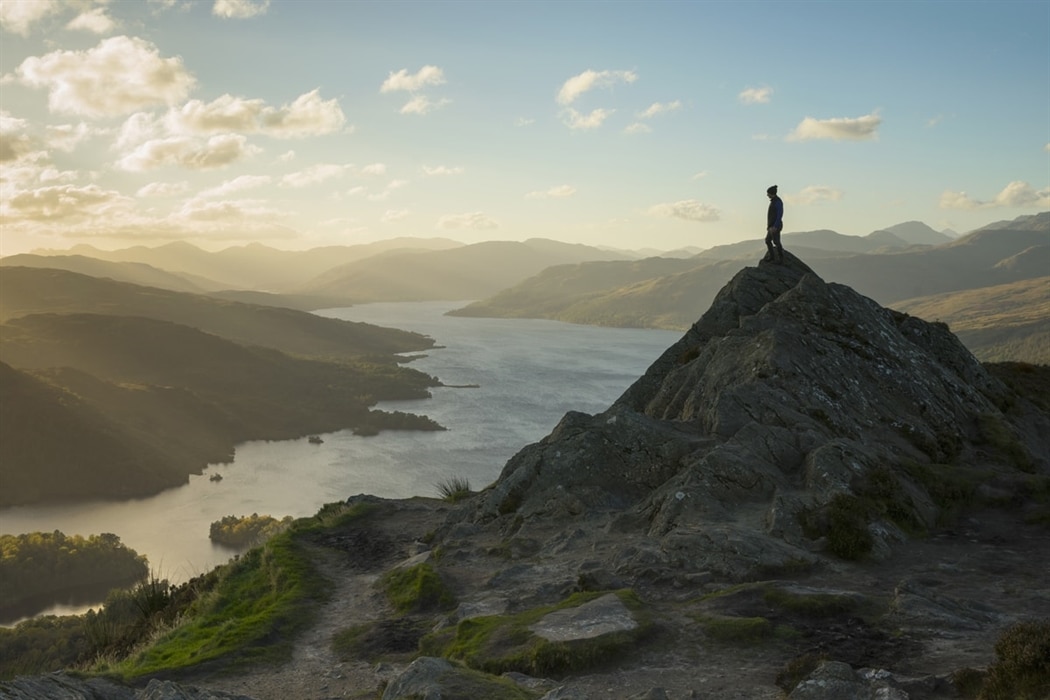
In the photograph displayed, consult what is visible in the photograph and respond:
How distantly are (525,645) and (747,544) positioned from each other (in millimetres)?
6737

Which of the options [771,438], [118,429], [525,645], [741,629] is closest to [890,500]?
[771,438]

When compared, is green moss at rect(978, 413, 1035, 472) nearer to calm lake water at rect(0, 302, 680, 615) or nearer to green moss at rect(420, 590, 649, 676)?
green moss at rect(420, 590, 649, 676)

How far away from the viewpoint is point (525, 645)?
1388 centimetres

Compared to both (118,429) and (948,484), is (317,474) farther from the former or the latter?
(948,484)

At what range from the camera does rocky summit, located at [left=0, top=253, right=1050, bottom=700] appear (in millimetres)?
12242

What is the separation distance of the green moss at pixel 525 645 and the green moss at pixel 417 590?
292 centimetres

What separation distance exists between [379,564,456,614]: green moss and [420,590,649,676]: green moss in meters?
2.92

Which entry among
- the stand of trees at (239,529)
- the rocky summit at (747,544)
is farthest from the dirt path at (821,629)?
the stand of trees at (239,529)

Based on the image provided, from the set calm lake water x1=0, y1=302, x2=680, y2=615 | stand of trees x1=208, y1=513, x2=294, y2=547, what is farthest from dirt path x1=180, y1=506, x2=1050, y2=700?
calm lake water x1=0, y1=302, x2=680, y2=615

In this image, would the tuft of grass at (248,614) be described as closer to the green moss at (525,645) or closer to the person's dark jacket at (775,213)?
the green moss at (525,645)

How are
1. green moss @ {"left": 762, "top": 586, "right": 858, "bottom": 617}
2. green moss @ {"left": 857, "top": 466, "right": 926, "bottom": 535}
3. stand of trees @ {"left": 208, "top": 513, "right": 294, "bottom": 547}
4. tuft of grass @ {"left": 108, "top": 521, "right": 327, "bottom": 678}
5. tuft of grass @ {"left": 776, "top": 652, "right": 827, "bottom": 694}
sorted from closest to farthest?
tuft of grass @ {"left": 776, "top": 652, "right": 827, "bottom": 694} → green moss @ {"left": 762, "top": 586, "right": 858, "bottom": 617} → tuft of grass @ {"left": 108, "top": 521, "right": 327, "bottom": 678} → green moss @ {"left": 857, "top": 466, "right": 926, "bottom": 535} → stand of trees @ {"left": 208, "top": 513, "right": 294, "bottom": 547}

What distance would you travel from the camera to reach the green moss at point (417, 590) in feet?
62.7

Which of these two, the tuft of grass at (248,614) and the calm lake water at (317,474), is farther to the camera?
the calm lake water at (317,474)

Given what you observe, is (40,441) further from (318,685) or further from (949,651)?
(949,651)
